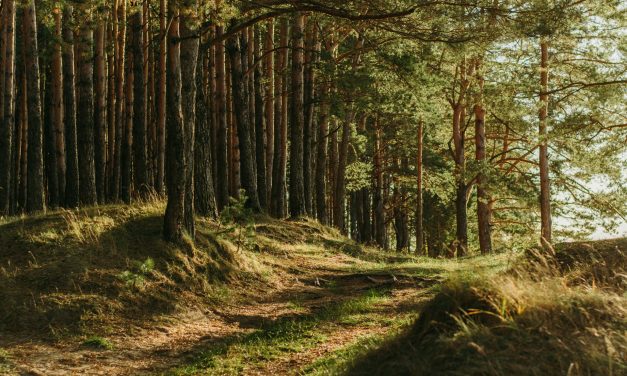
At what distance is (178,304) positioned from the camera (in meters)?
9.07

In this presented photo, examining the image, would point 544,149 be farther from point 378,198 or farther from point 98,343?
point 98,343

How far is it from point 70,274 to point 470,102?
1349 cm

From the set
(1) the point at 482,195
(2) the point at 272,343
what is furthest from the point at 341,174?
(2) the point at 272,343

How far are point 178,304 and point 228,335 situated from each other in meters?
A: 1.25

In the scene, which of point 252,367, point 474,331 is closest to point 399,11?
point 252,367

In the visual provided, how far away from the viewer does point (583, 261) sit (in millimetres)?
7332

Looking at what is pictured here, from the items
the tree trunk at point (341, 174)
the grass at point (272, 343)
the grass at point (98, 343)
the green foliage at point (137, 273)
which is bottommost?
the grass at point (272, 343)

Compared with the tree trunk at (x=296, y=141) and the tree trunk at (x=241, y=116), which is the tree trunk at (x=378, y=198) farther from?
the tree trunk at (x=241, y=116)

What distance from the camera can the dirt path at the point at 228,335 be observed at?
6671 millimetres

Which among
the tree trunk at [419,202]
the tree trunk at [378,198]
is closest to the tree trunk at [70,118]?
the tree trunk at [378,198]

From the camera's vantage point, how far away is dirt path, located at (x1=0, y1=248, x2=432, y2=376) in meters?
6.67

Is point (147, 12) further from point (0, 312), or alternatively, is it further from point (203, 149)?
point (0, 312)

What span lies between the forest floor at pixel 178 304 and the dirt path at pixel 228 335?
0.7 inches

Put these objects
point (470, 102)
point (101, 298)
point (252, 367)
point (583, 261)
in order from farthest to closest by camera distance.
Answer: point (470, 102) → point (101, 298) → point (583, 261) → point (252, 367)
